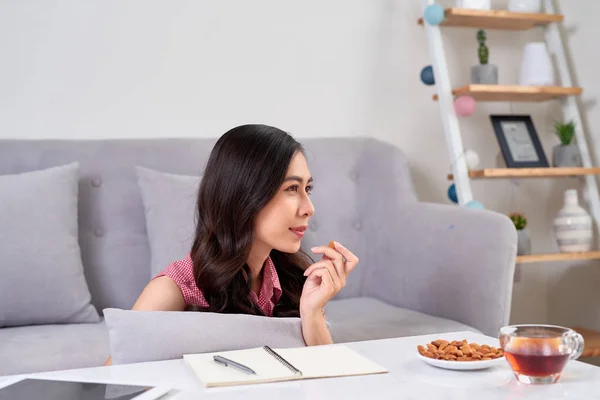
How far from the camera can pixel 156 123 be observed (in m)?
2.65

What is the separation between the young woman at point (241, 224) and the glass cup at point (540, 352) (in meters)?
0.57

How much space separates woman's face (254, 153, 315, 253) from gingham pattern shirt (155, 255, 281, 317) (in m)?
0.10

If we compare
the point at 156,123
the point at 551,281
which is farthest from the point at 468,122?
the point at 156,123

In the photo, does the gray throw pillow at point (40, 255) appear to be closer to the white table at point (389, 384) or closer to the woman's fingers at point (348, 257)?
the woman's fingers at point (348, 257)

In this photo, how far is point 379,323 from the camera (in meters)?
2.00

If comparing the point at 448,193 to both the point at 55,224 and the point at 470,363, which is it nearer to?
the point at 55,224

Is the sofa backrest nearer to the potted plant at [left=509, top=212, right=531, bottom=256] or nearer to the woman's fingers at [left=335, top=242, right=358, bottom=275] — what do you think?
the potted plant at [left=509, top=212, right=531, bottom=256]

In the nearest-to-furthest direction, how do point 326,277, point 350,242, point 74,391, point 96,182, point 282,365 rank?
point 74,391 → point 282,365 → point 326,277 → point 96,182 → point 350,242

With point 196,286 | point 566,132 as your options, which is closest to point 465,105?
point 566,132

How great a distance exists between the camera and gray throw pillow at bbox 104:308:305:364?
1.02m

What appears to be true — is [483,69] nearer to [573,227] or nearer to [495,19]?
[495,19]

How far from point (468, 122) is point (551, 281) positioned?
0.79 meters

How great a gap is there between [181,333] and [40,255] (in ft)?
3.61

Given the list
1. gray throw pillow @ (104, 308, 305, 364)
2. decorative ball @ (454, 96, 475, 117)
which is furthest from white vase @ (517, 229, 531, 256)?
gray throw pillow @ (104, 308, 305, 364)
